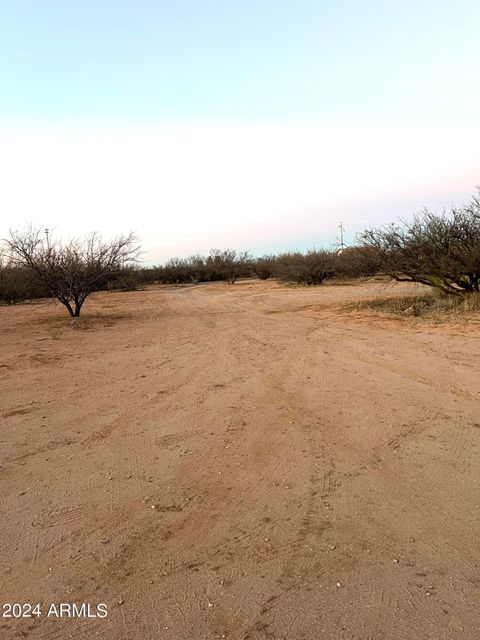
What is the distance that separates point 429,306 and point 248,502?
1385 cm

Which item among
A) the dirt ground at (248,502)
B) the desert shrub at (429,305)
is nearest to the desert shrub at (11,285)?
the desert shrub at (429,305)

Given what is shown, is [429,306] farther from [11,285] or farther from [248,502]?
[11,285]

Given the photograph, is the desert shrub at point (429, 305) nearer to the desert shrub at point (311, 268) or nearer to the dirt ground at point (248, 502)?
the dirt ground at point (248, 502)

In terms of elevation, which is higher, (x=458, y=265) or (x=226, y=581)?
(x=458, y=265)

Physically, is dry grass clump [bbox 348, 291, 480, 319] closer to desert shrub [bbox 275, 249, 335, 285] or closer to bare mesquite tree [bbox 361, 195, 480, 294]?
bare mesquite tree [bbox 361, 195, 480, 294]

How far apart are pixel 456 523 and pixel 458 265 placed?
43.2 feet

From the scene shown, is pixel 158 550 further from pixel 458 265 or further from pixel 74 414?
pixel 458 265

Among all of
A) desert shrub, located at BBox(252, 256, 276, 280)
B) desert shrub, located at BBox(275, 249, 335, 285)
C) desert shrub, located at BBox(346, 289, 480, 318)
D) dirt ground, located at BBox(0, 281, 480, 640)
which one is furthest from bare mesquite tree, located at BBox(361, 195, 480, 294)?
desert shrub, located at BBox(252, 256, 276, 280)

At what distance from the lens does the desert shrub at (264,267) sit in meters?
49.0

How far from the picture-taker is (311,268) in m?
35.4

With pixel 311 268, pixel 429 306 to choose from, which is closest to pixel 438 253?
pixel 429 306

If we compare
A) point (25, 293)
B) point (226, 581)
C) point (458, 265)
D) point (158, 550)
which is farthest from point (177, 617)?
point (25, 293)

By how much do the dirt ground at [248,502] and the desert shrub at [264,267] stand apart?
41390 millimetres

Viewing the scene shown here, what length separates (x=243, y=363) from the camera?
8.55 meters
